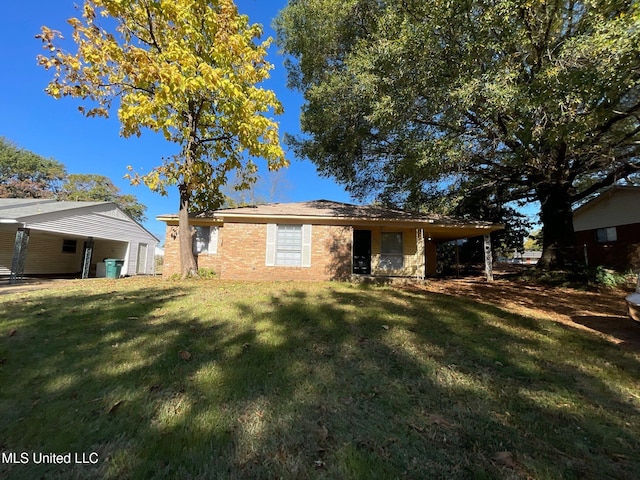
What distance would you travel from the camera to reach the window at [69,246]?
18719 mm

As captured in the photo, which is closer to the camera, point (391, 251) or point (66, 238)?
point (391, 251)

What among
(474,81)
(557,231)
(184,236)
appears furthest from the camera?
(557,231)

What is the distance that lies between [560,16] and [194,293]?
12.2m

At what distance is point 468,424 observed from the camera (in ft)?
9.09

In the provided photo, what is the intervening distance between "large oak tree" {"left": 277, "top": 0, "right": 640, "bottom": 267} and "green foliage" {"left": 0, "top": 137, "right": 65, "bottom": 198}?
3137 cm

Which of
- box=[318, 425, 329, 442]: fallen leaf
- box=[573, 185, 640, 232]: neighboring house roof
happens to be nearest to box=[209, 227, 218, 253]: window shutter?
box=[318, 425, 329, 442]: fallen leaf

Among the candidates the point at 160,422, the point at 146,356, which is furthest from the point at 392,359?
the point at 146,356

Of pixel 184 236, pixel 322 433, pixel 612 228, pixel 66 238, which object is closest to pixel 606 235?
pixel 612 228

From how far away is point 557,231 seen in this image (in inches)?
528

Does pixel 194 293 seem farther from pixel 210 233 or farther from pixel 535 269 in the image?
pixel 535 269

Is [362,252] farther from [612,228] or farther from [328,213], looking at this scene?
[612,228]

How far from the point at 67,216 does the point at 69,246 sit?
5.12 m

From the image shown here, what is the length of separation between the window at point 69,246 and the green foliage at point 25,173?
627 inches

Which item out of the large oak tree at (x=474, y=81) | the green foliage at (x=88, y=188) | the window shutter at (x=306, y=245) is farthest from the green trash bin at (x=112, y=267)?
the green foliage at (x=88, y=188)
